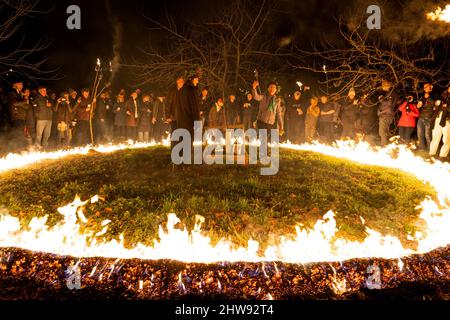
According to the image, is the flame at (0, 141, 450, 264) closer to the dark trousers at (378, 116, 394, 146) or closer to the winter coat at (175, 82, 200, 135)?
the winter coat at (175, 82, 200, 135)

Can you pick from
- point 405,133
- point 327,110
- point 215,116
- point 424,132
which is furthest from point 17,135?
point 424,132

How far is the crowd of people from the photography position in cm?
1287

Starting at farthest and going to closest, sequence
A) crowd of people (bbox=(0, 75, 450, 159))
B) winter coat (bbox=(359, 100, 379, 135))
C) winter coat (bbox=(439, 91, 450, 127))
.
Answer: winter coat (bbox=(359, 100, 379, 135))
crowd of people (bbox=(0, 75, 450, 159))
winter coat (bbox=(439, 91, 450, 127))

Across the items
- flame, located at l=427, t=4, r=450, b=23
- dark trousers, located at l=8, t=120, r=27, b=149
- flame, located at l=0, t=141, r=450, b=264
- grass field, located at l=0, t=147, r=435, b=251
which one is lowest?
flame, located at l=0, t=141, r=450, b=264

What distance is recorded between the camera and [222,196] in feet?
23.2

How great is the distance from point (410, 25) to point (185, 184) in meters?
7.09

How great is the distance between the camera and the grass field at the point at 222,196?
5941mm

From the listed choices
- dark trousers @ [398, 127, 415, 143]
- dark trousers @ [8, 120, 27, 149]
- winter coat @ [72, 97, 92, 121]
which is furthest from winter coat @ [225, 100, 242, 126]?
dark trousers @ [8, 120, 27, 149]

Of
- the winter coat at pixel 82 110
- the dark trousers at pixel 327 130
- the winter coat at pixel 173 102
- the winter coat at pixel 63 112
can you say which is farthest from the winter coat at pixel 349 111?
the winter coat at pixel 63 112

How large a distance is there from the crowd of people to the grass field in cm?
270

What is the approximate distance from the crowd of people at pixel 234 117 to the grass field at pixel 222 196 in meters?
2.70

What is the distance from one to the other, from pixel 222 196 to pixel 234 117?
10609 mm

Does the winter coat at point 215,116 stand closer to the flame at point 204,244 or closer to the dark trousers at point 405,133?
the dark trousers at point 405,133
